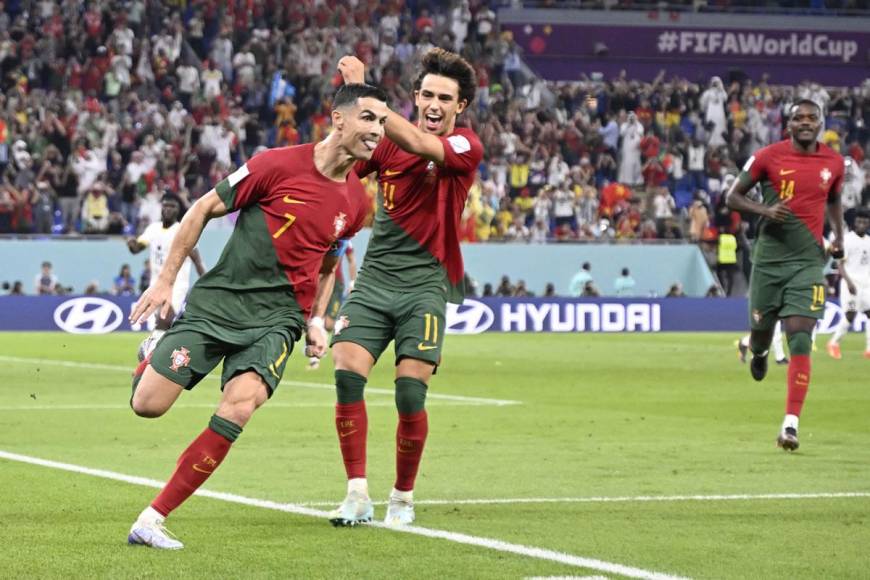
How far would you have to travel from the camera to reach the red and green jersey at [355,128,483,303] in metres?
8.80

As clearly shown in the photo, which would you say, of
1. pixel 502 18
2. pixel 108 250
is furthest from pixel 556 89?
pixel 108 250

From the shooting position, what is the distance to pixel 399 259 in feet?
29.3

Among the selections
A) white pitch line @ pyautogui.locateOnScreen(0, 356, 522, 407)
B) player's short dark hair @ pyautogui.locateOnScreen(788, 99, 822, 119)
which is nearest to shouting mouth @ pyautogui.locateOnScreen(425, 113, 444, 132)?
player's short dark hair @ pyautogui.locateOnScreen(788, 99, 822, 119)

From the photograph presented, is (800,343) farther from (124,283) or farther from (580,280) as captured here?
(580,280)

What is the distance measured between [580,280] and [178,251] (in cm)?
2872

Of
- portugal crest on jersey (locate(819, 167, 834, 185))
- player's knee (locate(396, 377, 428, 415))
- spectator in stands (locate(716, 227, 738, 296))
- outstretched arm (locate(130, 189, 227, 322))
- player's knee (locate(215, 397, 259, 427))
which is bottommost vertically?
spectator in stands (locate(716, 227, 738, 296))

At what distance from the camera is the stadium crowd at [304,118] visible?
33.8 metres

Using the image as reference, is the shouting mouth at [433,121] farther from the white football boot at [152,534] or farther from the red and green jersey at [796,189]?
the red and green jersey at [796,189]

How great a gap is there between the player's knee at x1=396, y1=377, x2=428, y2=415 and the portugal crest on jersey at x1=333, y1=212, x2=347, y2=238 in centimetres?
96

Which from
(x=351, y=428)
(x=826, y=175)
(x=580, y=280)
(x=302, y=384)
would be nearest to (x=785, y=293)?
(x=826, y=175)

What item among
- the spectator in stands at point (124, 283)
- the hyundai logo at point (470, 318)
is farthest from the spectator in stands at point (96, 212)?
the hyundai logo at point (470, 318)

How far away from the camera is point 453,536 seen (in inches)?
316

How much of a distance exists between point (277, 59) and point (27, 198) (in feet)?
27.6

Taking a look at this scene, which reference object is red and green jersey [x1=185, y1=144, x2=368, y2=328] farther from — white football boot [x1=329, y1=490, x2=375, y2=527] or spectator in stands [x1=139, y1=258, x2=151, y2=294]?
spectator in stands [x1=139, y1=258, x2=151, y2=294]
